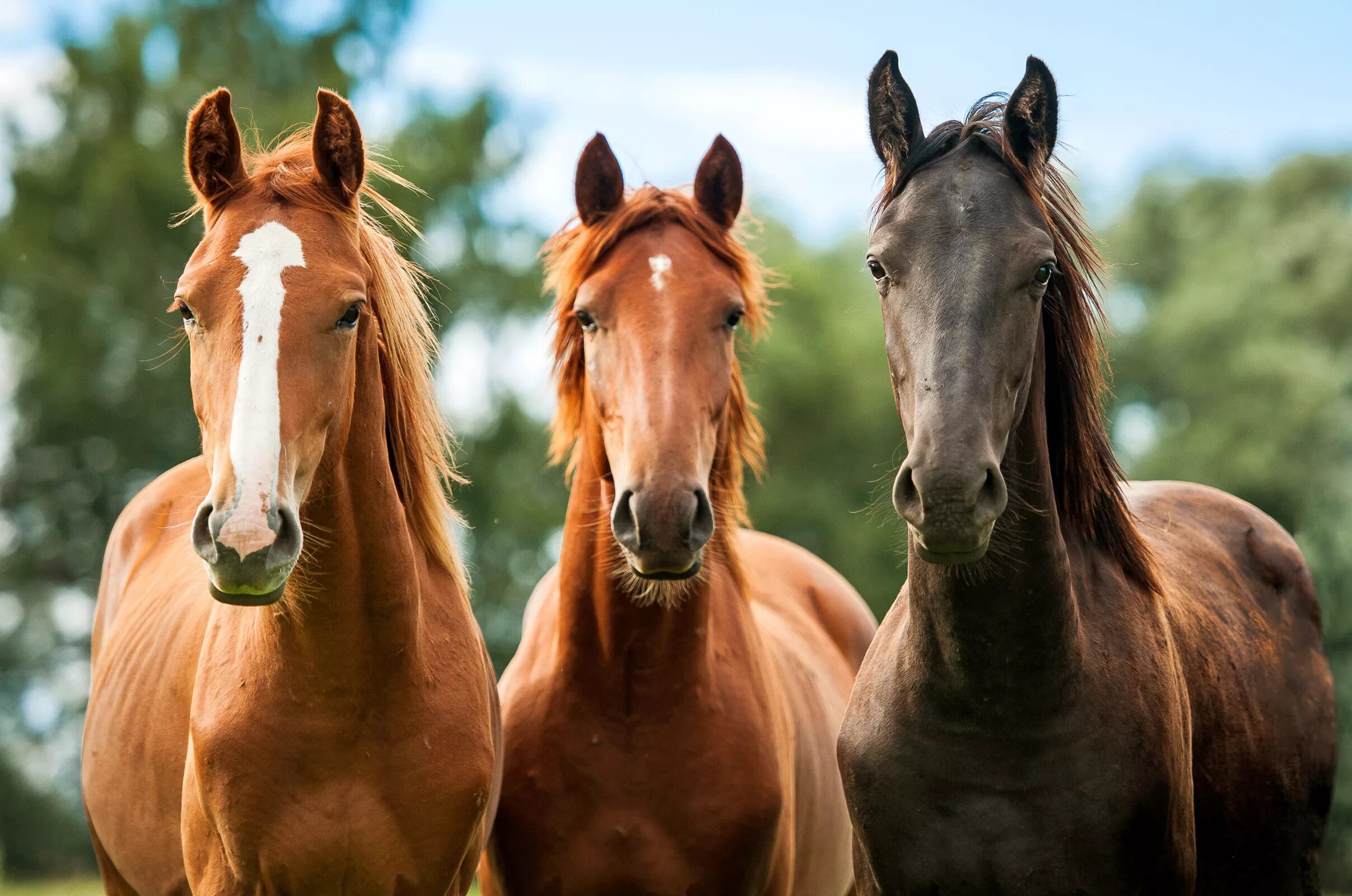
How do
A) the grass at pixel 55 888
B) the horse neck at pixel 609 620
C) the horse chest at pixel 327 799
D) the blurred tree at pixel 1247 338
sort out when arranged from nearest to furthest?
the horse chest at pixel 327 799 → the horse neck at pixel 609 620 → the grass at pixel 55 888 → the blurred tree at pixel 1247 338

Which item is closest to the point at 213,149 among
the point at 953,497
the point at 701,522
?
the point at 701,522

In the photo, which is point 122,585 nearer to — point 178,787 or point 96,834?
point 96,834

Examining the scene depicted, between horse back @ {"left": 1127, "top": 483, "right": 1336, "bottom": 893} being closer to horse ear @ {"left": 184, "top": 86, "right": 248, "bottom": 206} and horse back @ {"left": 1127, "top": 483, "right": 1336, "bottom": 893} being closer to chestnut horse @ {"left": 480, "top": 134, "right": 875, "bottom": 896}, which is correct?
chestnut horse @ {"left": 480, "top": 134, "right": 875, "bottom": 896}

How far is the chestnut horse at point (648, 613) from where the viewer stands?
378cm

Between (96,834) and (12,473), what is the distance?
14.6 m

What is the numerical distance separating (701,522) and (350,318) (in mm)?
1083

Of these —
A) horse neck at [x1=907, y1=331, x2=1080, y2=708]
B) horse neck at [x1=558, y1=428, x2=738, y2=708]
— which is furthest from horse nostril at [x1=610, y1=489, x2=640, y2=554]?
horse neck at [x1=907, y1=331, x2=1080, y2=708]

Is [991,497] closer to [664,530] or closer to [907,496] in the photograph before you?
[907,496]

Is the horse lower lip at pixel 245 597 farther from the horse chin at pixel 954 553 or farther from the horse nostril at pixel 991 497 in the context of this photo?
the horse nostril at pixel 991 497

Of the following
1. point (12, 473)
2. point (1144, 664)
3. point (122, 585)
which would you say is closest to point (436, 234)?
point (12, 473)

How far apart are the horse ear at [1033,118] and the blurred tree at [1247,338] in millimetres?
11658

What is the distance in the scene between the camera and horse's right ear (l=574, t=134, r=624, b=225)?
4.30 meters

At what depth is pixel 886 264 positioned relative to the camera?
3145 millimetres

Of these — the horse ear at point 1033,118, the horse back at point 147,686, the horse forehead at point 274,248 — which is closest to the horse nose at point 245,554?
the horse forehead at point 274,248
